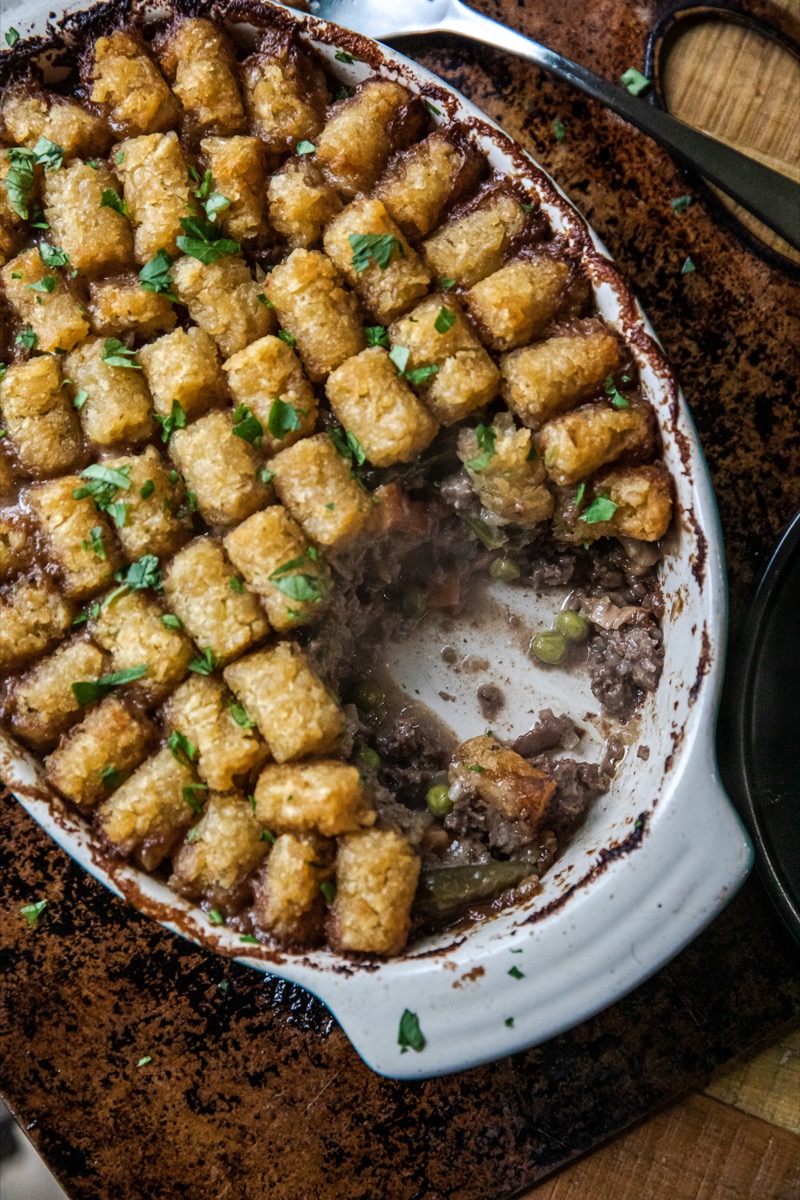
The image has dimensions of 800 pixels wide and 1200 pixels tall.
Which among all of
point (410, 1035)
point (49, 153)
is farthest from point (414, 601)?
point (49, 153)

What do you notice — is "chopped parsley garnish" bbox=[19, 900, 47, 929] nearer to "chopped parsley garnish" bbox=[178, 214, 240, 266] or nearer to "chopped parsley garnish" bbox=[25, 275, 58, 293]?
"chopped parsley garnish" bbox=[25, 275, 58, 293]

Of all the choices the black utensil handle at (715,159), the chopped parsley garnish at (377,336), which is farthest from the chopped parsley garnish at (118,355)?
the black utensil handle at (715,159)

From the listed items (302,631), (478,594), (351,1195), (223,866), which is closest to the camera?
(223,866)

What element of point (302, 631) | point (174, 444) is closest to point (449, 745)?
point (302, 631)

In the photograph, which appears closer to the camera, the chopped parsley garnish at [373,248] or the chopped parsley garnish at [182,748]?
the chopped parsley garnish at [182,748]

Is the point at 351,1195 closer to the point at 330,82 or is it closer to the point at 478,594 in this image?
the point at 478,594

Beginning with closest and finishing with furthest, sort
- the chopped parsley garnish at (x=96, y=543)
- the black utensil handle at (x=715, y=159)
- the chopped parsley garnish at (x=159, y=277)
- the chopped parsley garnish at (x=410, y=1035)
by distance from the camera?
the chopped parsley garnish at (x=410, y=1035) < the chopped parsley garnish at (x=96, y=543) < the chopped parsley garnish at (x=159, y=277) < the black utensil handle at (x=715, y=159)

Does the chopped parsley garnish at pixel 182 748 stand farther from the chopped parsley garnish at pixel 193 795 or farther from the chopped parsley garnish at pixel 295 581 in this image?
the chopped parsley garnish at pixel 295 581
